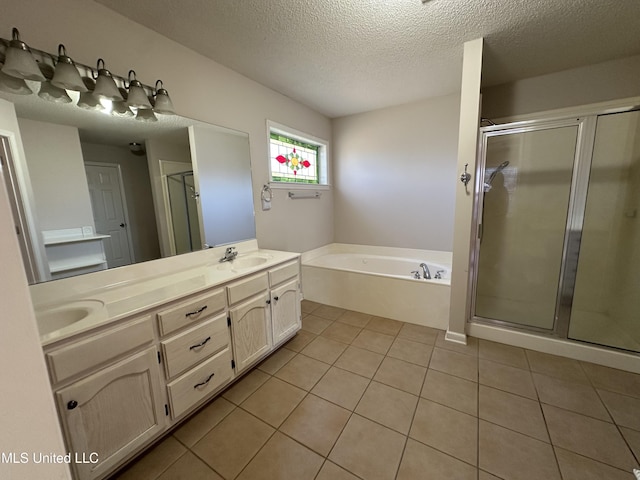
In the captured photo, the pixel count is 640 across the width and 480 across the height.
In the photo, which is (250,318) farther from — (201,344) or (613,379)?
(613,379)

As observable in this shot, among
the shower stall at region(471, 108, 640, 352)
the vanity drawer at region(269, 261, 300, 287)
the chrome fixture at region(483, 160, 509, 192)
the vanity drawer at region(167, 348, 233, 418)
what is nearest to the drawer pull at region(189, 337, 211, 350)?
the vanity drawer at region(167, 348, 233, 418)

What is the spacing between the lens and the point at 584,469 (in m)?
1.19

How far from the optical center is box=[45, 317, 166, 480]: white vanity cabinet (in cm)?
99

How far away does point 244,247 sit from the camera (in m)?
2.41

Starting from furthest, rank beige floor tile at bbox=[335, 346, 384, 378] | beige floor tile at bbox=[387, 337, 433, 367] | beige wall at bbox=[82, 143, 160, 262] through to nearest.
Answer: beige floor tile at bbox=[387, 337, 433, 367]
beige floor tile at bbox=[335, 346, 384, 378]
beige wall at bbox=[82, 143, 160, 262]

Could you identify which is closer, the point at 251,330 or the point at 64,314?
the point at 64,314

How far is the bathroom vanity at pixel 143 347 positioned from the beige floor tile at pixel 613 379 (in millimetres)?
2339

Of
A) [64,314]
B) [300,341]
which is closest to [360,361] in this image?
[300,341]

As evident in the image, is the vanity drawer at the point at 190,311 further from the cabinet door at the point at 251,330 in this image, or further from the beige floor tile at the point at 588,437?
the beige floor tile at the point at 588,437

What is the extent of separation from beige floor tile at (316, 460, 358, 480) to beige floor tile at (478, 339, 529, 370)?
1.45m

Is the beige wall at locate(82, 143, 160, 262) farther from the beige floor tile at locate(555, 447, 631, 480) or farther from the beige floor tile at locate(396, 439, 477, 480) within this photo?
the beige floor tile at locate(555, 447, 631, 480)

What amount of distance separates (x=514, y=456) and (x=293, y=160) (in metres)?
3.10

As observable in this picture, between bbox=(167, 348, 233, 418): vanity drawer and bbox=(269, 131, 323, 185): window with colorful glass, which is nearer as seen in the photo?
bbox=(167, 348, 233, 418): vanity drawer

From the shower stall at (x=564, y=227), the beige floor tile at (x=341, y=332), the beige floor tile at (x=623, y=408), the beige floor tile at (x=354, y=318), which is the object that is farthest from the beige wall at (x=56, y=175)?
the beige floor tile at (x=623, y=408)
